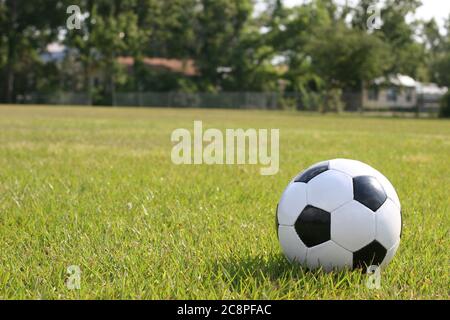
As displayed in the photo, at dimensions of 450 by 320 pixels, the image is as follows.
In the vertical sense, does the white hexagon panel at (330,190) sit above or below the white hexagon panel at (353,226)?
above

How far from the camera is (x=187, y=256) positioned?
12.2ft

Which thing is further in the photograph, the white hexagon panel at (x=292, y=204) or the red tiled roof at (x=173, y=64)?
the red tiled roof at (x=173, y=64)

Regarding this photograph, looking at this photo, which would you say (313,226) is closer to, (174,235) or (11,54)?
(174,235)

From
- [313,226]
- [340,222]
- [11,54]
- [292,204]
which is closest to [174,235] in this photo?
[292,204]

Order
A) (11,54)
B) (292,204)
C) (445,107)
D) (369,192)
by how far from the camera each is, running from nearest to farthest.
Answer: (369,192) → (292,204) → (445,107) → (11,54)

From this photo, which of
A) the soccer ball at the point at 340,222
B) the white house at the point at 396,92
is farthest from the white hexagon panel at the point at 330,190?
the white house at the point at 396,92

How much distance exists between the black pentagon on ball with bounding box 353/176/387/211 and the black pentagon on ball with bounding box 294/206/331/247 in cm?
23

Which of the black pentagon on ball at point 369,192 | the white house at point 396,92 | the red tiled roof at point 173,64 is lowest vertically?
the black pentagon on ball at point 369,192

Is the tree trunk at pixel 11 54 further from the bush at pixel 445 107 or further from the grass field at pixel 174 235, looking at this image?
the grass field at pixel 174 235

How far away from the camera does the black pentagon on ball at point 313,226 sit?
3.28 meters

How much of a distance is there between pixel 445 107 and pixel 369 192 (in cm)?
4483

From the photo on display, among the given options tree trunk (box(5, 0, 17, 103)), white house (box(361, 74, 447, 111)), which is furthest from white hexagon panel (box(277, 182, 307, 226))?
tree trunk (box(5, 0, 17, 103))

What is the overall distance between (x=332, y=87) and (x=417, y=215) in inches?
2057

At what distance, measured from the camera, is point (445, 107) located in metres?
44.7
